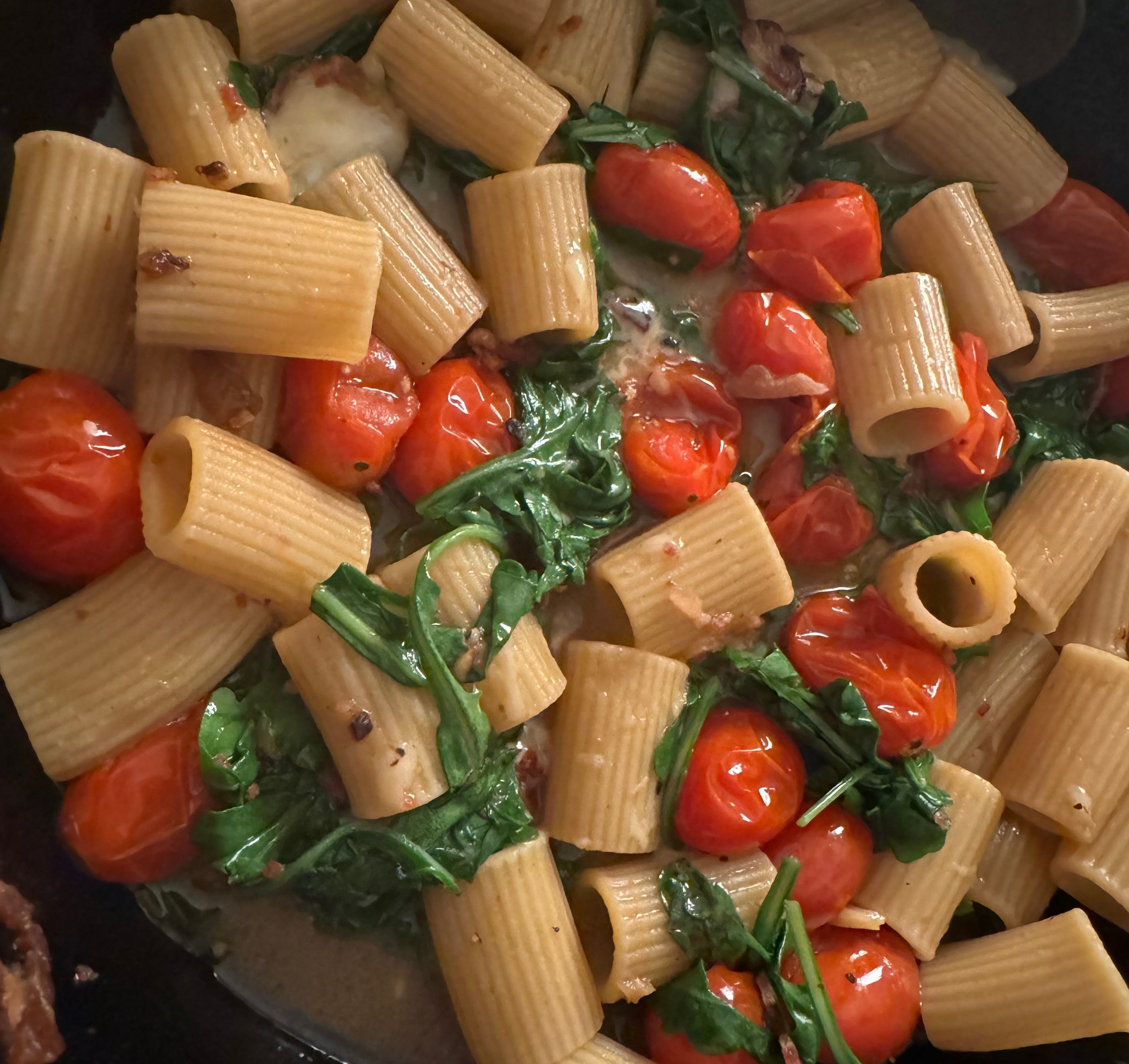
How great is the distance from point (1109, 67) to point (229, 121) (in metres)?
2.21

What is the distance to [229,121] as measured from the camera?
2152 mm

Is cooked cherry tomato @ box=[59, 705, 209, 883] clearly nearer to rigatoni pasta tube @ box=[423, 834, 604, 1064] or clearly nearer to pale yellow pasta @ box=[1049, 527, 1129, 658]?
rigatoni pasta tube @ box=[423, 834, 604, 1064]

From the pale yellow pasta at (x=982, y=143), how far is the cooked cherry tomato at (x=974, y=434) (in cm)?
48

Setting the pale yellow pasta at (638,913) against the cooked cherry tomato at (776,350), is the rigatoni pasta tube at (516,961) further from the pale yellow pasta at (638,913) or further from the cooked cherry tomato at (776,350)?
the cooked cherry tomato at (776,350)

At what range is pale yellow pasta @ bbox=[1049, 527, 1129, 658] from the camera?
8.68 ft

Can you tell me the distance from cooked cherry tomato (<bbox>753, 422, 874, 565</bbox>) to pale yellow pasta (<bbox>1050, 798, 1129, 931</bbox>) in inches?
35.3

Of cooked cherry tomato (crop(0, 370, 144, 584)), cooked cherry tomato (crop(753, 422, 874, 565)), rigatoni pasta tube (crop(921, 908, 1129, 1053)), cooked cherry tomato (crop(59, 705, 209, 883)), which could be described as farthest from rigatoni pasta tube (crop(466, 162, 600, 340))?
rigatoni pasta tube (crop(921, 908, 1129, 1053))

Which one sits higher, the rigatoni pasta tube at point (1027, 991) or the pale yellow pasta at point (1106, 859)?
the pale yellow pasta at point (1106, 859)

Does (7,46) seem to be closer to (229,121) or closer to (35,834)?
(229,121)

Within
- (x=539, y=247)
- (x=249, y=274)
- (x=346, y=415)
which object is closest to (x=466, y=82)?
(x=539, y=247)

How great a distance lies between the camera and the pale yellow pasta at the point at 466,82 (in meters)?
2.27

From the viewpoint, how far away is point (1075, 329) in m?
2.75

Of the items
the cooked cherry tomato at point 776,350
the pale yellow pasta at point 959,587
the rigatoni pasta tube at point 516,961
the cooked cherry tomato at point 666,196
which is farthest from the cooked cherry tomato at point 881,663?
the cooked cherry tomato at point 666,196

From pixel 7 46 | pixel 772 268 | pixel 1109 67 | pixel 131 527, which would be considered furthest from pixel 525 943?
pixel 1109 67
